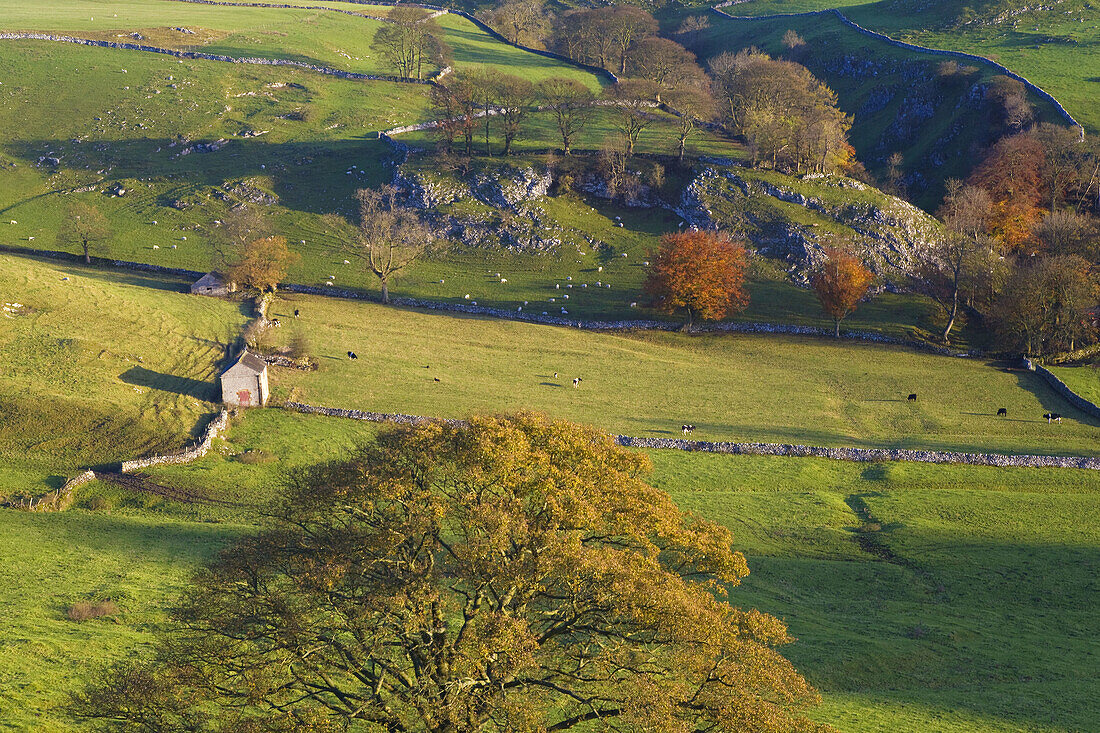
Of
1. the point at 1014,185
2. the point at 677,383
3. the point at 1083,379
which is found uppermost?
the point at 1014,185

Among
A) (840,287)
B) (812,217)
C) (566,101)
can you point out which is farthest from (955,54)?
(840,287)

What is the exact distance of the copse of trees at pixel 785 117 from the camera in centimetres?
10856

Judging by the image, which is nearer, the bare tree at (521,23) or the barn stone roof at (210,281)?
the barn stone roof at (210,281)

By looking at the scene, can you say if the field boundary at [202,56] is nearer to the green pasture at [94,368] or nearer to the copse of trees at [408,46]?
Answer: the copse of trees at [408,46]

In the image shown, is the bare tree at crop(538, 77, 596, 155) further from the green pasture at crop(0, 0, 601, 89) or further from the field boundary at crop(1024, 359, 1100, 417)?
the field boundary at crop(1024, 359, 1100, 417)

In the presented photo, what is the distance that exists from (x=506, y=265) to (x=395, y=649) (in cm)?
7004

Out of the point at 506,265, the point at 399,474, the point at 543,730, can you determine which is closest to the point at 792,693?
the point at 543,730

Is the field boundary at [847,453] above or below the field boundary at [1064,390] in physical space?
below

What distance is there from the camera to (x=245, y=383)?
6219 centimetres

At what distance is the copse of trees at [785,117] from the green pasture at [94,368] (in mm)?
67882

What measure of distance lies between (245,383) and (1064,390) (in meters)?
67.1

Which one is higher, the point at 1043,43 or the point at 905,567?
the point at 1043,43

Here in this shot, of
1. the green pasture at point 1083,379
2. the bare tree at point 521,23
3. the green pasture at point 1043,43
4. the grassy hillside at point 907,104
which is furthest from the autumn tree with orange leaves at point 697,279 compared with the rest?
the bare tree at point 521,23

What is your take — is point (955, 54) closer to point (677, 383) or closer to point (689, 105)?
point (689, 105)
